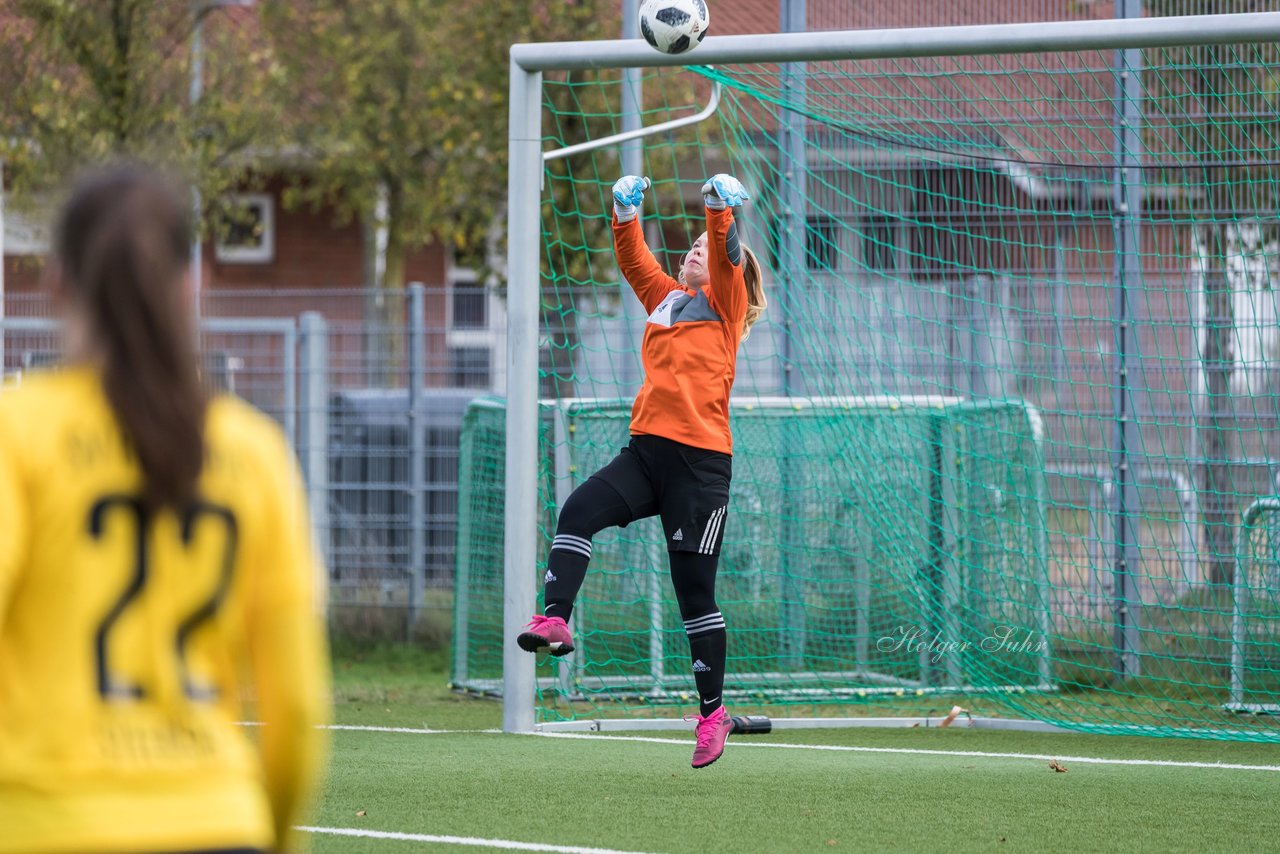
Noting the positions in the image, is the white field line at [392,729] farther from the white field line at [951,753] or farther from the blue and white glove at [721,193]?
the blue and white glove at [721,193]

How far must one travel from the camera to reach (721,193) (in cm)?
589

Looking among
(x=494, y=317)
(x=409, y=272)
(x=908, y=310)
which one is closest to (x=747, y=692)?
(x=908, y=310)

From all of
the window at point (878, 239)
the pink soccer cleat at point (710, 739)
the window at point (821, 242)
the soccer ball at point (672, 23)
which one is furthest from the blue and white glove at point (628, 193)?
the window at point (878, 239)

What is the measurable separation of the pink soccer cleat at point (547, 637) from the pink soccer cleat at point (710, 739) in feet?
1.89

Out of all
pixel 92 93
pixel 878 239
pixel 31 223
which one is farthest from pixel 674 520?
pixel 31 223

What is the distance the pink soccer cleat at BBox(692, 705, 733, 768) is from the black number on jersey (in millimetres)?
4064

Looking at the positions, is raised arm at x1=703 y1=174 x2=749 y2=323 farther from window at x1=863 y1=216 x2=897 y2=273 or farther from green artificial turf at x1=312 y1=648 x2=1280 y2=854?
window at x1=863 y1=216 x2=897 y2=273

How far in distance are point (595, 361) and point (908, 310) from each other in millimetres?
2803

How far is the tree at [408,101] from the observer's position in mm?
14438

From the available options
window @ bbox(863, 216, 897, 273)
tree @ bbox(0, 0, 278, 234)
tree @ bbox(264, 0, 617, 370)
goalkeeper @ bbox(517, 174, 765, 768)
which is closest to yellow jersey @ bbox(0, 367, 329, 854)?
goalkeeper @ bbox(517, 174, 765, 768)

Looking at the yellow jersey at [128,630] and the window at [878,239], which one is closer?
the yellow jersey at [128,630]

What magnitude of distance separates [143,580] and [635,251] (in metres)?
4.58

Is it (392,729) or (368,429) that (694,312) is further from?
(368,429)

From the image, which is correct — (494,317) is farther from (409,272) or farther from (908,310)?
(409,272)
